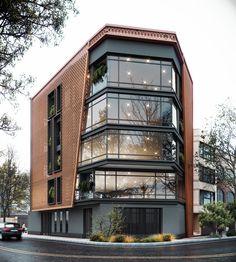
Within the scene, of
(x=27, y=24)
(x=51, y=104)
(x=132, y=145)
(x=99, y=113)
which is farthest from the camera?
(x=51, y=104)

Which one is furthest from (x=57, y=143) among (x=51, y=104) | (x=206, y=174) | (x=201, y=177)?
(x=206, y=174)

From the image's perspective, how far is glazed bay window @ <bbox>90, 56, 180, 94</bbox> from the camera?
38.4 m

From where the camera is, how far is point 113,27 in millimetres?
38531

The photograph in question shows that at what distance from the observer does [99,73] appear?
128ft

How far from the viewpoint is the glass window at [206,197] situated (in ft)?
173

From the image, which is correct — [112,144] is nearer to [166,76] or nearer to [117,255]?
[166,76]

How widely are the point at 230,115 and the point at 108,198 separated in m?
17.2

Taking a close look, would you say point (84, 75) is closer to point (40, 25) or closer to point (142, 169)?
point (142, 169)

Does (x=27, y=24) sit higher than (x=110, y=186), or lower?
higher

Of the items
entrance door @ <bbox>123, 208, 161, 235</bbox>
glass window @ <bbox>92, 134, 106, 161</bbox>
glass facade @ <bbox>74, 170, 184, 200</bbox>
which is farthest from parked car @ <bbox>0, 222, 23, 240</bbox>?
entrance door @ <bbox>123, 208, 161, 235</bbox>

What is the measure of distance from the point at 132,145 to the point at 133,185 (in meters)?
3.55

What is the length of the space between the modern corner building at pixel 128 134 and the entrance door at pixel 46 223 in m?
7.53

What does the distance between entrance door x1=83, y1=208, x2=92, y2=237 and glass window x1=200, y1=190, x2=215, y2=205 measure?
1737cm

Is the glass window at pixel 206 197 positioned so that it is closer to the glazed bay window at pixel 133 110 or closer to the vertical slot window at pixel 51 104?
the glazed bay window at pixel 133 110
